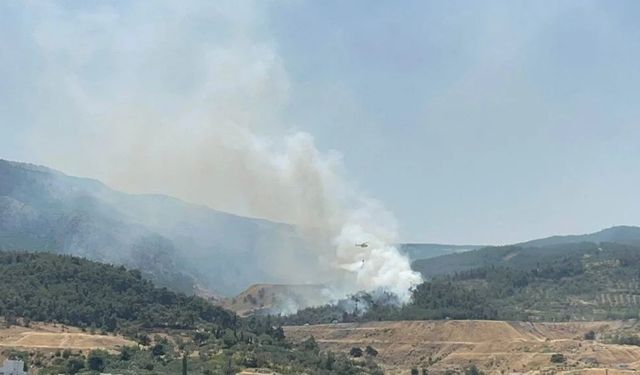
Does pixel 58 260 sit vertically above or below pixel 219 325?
above

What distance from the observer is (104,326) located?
13725cm

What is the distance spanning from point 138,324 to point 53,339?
18.7 meters

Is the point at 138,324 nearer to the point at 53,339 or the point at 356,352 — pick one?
the point at 53,339

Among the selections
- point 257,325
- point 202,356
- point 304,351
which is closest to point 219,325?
point 257,325

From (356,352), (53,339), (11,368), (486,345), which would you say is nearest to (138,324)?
(53,339)

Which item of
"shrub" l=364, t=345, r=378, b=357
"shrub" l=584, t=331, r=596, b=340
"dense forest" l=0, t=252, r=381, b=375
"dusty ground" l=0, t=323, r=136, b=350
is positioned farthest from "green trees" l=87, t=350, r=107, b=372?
"shrub" l=584, t=331, r=596, b=340

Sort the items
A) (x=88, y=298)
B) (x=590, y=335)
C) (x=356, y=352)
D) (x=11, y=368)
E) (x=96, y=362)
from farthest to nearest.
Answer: (x=590, y=335)
(x=356, y=352)
(x=88, y=298)
(x=96, y=362)
(x=11, y=368)

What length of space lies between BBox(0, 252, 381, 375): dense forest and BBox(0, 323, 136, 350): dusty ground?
334 cm

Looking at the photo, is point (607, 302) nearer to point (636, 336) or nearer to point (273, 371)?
point (636, 336)

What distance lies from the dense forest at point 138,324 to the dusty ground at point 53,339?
132 inches

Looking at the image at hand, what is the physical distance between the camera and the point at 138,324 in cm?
14125

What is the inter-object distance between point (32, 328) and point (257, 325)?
130ft

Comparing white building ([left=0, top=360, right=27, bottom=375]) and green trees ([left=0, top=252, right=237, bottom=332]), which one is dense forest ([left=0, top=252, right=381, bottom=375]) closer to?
green trees ([left=0, top=252, right=237, bottom=332])

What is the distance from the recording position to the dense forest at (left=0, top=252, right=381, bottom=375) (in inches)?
4488
